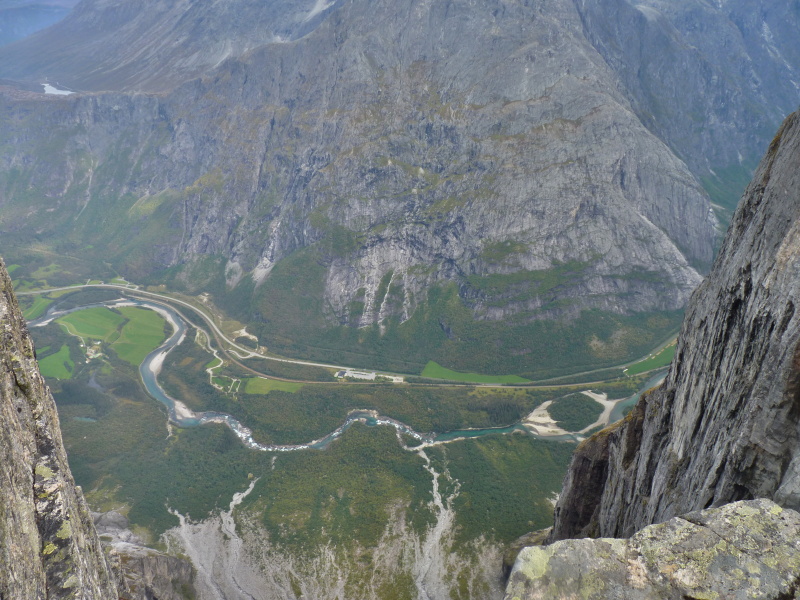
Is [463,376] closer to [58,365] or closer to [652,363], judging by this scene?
[652,363]

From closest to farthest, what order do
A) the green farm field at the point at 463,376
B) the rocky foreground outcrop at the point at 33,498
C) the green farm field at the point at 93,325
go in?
the rocky foreground outcrop at the point at 33,498 < the green farm field at the point at 463,376 < the green farm field at the point at 93,325

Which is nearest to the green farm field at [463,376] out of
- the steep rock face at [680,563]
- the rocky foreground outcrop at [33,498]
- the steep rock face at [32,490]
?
the rocky foreground outcrop at [33,498]

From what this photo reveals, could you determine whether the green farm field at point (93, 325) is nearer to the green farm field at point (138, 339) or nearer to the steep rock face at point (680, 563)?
the green farm field at point (138, 339)

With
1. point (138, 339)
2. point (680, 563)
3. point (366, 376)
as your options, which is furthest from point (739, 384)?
point (138, 339)

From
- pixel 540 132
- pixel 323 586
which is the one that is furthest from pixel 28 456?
pixel 540 132

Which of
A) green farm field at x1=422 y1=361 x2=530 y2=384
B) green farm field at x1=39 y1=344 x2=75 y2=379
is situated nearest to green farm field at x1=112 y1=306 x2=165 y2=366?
green farm field at x1=39 y1=344 x2=75 y2=379

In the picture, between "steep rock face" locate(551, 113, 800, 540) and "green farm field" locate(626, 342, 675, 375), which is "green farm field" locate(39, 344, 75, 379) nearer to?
"steep rock face" locate(551, 113, 800, 540)

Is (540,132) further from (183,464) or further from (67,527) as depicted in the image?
(67,527)
